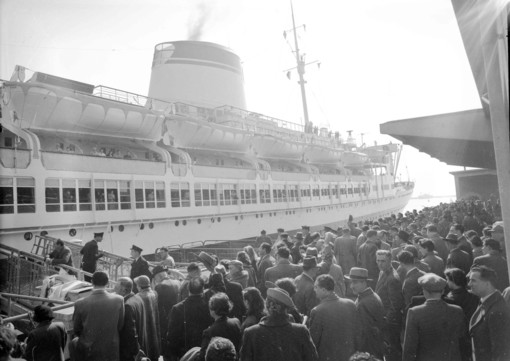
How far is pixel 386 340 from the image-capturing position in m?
5.00

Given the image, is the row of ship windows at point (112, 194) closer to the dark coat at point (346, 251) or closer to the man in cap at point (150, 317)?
the man in cap at point (150, 317)

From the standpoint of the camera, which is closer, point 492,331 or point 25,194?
point 492,331

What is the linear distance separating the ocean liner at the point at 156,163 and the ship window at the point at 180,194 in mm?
54

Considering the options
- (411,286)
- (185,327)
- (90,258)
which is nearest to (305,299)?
(411,286)

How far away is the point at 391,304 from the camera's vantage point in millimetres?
5184

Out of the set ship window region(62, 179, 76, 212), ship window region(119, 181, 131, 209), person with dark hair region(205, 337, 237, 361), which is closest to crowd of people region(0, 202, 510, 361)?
person with dark hair region(205, 337, 237, 361)

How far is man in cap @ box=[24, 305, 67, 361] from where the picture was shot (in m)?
4.13

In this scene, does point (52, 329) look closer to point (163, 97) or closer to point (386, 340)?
point (386, 340)

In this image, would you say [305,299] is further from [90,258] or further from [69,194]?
[69,194]

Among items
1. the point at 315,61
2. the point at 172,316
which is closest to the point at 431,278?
the point at 172,316

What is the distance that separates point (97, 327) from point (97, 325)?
2cm

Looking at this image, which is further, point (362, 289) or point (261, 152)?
point (261, 152)

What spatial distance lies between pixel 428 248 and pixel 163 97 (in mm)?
23079

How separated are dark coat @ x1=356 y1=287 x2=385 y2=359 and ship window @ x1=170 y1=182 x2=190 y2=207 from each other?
49.3 feet
